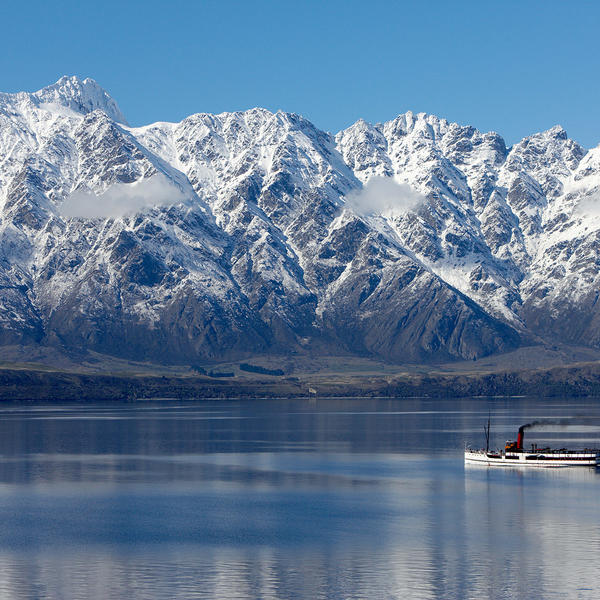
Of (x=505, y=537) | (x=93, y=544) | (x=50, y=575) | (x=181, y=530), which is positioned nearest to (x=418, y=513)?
(x=505, y=537)

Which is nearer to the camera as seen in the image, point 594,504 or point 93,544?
point 93,544

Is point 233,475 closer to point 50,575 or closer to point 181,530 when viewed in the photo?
point 181,530

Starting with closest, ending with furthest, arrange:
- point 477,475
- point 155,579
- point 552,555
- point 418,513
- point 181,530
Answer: point 155,579, point 552,555, point 181,530, point 418,513, point 477,475

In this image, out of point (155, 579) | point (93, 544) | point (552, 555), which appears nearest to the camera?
point (155, 579)

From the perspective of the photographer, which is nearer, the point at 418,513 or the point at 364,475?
the point at 418,513

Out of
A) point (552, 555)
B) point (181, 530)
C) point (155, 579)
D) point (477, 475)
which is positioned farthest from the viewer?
point (477, 475)

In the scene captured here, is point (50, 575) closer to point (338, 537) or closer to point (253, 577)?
point (253, 577)

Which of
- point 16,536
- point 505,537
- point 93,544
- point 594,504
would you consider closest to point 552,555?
point 505,537

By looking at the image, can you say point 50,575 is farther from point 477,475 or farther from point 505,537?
point 477,475

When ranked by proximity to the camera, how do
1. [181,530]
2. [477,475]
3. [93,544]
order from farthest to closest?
[477,475] < [181,530] < [93,544]
